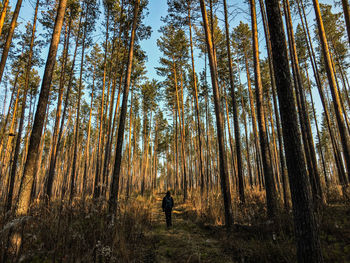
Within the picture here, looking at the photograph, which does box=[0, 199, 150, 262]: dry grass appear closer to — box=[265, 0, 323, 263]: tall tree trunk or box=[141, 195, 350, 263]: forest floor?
box=[141, 195, 350, 263]: forest floor

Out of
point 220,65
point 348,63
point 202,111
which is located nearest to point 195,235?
point 220,65

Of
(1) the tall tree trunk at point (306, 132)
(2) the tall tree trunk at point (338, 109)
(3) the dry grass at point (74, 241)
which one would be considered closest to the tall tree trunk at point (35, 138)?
(3) the dry grass at point (74, 241)

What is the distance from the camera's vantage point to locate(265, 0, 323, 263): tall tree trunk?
86.5 inches

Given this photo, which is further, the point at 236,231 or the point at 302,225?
the point at 236,231

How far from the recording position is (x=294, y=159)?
7.78 feet

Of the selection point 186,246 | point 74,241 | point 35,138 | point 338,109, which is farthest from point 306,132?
Result: point 35,138

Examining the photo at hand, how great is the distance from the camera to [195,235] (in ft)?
17.0

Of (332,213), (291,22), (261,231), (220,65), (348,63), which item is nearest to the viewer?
(261,231)

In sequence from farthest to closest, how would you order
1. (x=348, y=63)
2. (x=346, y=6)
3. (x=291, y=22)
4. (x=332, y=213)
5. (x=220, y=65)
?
(x=348, y=63), (x=220, y=65), (x=291, y=22), (x=346, y=6), (x=332, y=213)

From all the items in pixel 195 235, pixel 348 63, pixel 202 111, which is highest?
pixel 348 63

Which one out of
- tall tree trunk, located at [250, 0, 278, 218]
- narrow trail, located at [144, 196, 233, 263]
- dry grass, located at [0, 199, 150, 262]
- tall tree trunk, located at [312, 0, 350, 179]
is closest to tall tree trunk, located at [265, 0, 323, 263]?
narrow trail, located at [144, 196, 233, 263]

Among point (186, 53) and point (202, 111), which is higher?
point (186, 53)

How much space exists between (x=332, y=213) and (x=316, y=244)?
4034 mm

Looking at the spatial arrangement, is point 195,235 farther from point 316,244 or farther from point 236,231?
point 316,244
